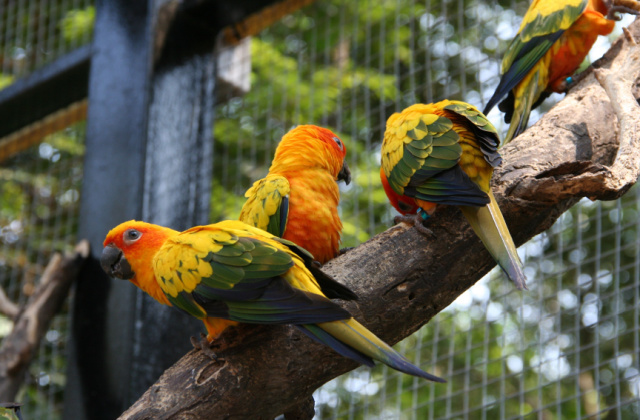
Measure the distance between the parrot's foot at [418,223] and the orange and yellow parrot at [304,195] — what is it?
41 centimetres

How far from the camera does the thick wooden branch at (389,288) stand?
196 cm

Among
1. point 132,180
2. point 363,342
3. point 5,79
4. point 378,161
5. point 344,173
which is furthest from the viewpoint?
point 5,79

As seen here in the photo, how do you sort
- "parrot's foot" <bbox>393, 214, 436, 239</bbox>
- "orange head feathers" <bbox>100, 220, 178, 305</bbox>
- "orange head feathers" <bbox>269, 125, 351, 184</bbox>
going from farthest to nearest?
"orange head feathers" <bbox>269, 125, 351, 184</bbox> < "orange head feathers" <bbox>100, 220, 178, 305</bbox> < "parrot's foot" <bbox>393, 214, 436, 239</bbox>

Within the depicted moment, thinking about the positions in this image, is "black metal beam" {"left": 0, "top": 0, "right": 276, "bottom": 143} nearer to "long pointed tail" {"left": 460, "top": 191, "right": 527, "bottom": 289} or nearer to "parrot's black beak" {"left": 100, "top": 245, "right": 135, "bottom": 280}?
"parrot's black beak" {"left": 100, "top": 245, "right": 135, "bottom": 280}

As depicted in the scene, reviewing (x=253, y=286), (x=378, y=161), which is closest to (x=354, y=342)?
(x=253, y=286)

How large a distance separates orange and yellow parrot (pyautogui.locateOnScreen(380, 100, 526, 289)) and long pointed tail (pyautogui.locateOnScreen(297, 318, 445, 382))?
50 cm

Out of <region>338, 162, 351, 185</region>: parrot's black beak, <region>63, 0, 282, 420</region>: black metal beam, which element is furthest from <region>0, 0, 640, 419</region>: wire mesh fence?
<region>338, 162, 351, 185</region>: parrot's black beak

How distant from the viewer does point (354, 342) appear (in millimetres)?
1683

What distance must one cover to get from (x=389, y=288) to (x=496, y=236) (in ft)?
1.26

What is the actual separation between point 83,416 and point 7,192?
3235 mm

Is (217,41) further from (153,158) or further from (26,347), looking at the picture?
(26,347)

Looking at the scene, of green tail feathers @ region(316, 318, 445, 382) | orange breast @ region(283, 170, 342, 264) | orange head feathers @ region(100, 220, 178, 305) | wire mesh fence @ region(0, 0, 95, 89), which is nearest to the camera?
green tail feathers @ region(316, 318, 445, 382)

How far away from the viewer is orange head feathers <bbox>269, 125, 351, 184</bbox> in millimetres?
2723

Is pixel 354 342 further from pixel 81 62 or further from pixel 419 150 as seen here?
pixel 81 62
